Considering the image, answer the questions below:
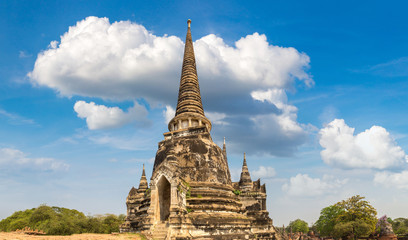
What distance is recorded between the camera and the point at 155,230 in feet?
64.9

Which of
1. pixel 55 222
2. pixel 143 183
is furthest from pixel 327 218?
pixel 55 222

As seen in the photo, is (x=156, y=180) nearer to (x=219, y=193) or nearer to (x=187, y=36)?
(x=219, y=193)

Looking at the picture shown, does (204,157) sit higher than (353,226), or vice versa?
(204,157)

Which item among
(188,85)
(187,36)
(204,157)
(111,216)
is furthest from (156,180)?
(111,216)

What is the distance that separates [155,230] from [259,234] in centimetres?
1182

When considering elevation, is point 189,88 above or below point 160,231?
above

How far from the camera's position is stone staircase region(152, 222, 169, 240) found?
754 inches

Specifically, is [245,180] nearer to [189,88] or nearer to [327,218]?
[189,88]

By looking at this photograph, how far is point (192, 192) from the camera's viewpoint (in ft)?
76.3

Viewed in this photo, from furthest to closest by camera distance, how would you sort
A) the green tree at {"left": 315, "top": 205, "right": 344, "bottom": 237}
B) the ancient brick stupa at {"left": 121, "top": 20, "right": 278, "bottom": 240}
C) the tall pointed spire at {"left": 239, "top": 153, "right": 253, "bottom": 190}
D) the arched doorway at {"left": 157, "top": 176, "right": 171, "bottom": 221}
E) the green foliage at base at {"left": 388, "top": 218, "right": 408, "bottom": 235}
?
the green foliage at base at {"left": 388, "top": 218, "right": 408, "bottom": 235}
the green tree at {"left": 315, "top": 205, "right": 344, "bottom": 237}
the tall pointed spire at {"left": 239, "top": 153, "right": 253, "bottom": 190}
the arched doorway at {"left": 157, "top": 176, "right": 171, "bottom": 221}
the ancient brick stupa at {"left": 121, "top": 20, "right": 278, "bottom": 240}

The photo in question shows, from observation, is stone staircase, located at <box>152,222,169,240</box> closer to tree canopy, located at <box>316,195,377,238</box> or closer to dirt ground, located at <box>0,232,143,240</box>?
dirt ground, located at <box>0,232,143,240</box>

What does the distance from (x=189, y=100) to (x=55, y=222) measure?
65.9ft

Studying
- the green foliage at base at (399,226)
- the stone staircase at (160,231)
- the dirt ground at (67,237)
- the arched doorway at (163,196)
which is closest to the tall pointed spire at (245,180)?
the arched doorway at (163,196)

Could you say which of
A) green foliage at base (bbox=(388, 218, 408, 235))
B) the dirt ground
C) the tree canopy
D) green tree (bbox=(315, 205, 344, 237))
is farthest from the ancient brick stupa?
green foliage at base (bbox=(388, 218, 408, 235))
